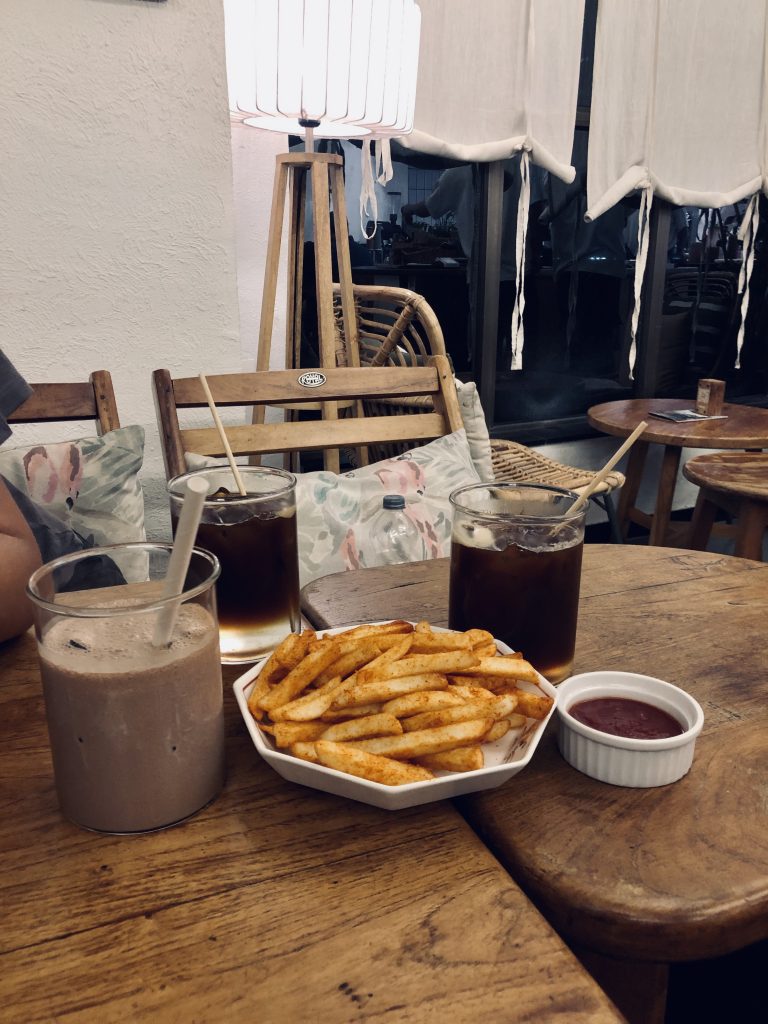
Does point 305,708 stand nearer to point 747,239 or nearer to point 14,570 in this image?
point 14,570

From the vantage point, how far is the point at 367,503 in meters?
1.56

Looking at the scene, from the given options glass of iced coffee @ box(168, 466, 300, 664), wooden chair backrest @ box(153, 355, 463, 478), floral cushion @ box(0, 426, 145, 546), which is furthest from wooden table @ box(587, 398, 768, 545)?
glass of iced coffee @ box(168, 466, 300, 664)

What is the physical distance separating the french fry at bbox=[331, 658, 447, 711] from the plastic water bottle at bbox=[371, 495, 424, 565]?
894 millimetres

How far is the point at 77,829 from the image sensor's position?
588 mm

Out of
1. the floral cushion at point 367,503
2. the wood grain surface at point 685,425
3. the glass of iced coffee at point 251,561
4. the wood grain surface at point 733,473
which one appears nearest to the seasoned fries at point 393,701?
the glass of iced coffee at point 251,561

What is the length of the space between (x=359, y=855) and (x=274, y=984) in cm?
12

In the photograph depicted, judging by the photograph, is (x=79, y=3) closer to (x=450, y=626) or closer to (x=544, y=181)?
(x=450, y=626)

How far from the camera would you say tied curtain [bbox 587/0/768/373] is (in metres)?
3.22

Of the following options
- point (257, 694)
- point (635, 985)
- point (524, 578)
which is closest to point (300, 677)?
point (257, 694)

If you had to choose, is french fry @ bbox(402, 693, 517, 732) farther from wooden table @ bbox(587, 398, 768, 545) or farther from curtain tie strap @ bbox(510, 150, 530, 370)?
curtain tie strap @ bbox(510, 150, 530, 370)

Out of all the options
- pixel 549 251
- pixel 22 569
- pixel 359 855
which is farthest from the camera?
pixel 549 251

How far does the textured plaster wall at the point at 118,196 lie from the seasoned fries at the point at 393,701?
5.14 feet

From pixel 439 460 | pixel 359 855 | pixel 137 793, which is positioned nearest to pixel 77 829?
pixel 137 793

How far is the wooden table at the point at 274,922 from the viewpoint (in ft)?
1.43
